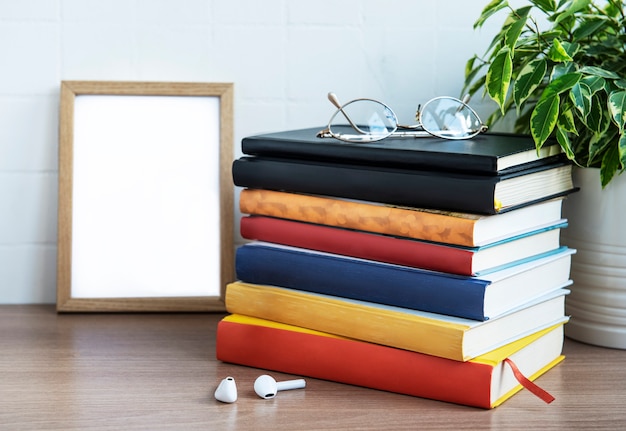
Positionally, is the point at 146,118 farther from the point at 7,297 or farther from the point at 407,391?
the point at 407,391

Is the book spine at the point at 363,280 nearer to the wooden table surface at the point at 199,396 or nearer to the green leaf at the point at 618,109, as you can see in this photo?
the wooden table surface at the point at 199,396

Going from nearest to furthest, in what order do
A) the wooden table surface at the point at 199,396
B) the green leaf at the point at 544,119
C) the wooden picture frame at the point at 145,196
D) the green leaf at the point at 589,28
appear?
the wooden table surface at the point at 199,396 → the green leaf at the point at 544,119 → the green leaf at the point at 589,28 → the wooden picture frame at the point at 145,196

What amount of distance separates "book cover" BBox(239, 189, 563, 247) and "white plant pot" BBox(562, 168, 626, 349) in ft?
0.23

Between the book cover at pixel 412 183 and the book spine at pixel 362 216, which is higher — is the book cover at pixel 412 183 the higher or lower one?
the higher one

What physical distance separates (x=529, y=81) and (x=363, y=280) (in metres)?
0.33

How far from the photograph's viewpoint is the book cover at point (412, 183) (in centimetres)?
89

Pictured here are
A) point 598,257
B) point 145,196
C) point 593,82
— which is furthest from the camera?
point 145,196

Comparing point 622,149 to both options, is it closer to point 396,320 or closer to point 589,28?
point 589,28

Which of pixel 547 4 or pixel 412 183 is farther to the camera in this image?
pixel 547 4

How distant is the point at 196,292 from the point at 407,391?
0.47 m

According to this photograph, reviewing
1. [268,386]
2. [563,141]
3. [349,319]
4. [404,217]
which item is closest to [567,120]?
[563,141]

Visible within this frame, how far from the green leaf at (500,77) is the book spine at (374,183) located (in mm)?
166

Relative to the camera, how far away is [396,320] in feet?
3.01

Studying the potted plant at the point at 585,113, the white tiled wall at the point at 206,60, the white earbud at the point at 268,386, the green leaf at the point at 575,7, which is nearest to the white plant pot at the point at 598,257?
the potted plant at the point at 585,113
